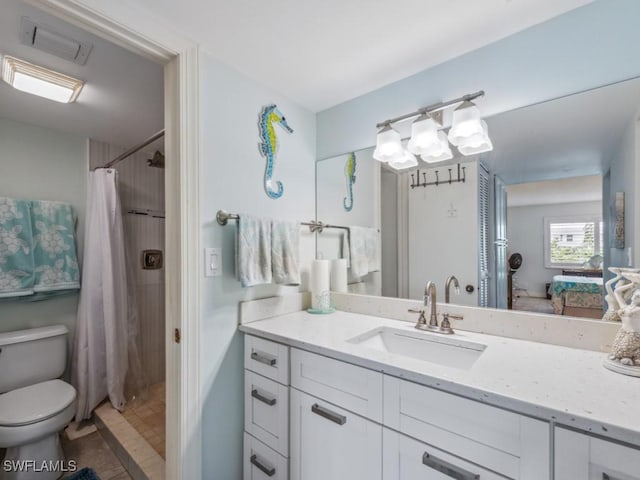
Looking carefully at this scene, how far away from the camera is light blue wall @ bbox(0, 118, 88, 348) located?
1987 mm

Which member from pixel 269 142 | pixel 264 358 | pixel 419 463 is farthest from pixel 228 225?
pixel 419 463

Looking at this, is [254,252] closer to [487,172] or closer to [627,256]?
[487,172]

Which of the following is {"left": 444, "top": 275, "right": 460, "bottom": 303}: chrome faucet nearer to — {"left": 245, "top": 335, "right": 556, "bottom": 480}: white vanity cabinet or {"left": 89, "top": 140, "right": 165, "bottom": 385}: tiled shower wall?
{"left": 245, "top": 335, "right": 556, "bottom": 480}: white vanity cabinet

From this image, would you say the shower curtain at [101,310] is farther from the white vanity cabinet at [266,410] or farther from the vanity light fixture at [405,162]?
the vanity light fixture at [405,162]

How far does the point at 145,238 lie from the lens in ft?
8.57

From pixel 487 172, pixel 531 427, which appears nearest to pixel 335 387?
Answer: pixel 531 427

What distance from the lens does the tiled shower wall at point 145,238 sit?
2506 millimetres

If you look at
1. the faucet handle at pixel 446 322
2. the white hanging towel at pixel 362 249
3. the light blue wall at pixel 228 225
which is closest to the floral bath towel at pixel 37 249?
the light blue wall at pixel 228 225

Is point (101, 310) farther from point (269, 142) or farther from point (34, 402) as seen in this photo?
point (269, 142)

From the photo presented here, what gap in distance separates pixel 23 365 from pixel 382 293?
2296 millimetres

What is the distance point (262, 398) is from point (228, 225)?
31.5 inches

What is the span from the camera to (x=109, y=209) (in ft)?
7.18

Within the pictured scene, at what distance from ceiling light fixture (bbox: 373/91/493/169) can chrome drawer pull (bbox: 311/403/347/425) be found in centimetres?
120

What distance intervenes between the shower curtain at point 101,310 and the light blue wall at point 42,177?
0.16 m
